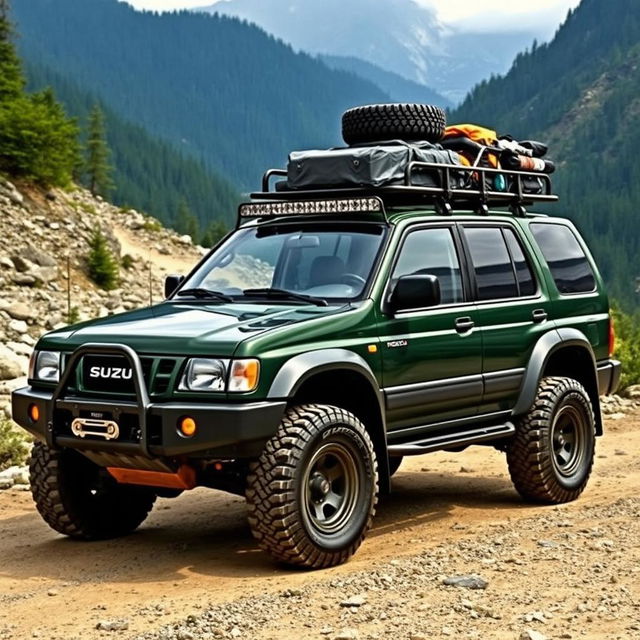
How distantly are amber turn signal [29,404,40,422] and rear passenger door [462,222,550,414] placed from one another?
2992mm

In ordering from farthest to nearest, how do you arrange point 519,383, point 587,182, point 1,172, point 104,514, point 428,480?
point 587,182
point 1,172
point 428,480
point 519,383
point 104,514

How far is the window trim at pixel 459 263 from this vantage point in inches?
295

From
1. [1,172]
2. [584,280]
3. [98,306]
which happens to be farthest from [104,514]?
[1,172]

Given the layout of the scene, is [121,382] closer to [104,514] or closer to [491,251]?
[104,514]

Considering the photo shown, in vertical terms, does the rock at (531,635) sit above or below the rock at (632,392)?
below

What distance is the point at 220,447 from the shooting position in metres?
6.49

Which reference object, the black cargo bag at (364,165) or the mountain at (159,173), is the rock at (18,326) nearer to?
the black cargo bag at (364,165)

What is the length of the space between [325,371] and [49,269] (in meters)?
21.9

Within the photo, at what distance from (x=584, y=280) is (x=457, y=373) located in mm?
2045

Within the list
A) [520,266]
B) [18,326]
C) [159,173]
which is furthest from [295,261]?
[159,173]

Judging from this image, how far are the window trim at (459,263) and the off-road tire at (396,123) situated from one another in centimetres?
87

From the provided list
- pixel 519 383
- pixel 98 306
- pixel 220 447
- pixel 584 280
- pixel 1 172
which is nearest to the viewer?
pixel 220 447

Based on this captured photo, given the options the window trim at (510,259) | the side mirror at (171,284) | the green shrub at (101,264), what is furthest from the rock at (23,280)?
the window trim at (510,259)

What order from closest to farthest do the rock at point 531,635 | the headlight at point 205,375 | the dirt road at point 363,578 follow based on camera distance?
the rock at point 531,635, the dirt road at point 363,578, the headlight at point 205,375
